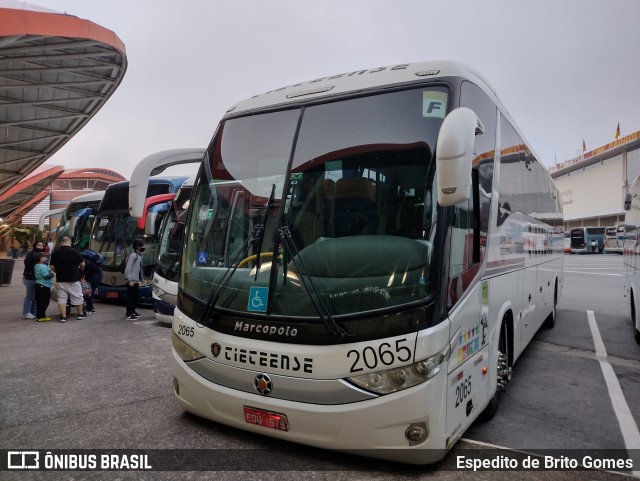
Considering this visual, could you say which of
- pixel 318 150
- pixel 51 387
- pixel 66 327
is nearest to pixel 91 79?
pixel 66 327

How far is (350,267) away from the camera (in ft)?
10.7

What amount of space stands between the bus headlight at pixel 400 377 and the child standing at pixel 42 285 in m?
9.35

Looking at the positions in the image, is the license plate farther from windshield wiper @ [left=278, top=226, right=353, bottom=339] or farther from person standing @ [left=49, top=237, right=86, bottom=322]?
person standing @ [left=49, top=237, right=86, bottom=322]

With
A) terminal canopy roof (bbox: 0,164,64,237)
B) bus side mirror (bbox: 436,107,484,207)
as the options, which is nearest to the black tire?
bus side mirror (bbox: 436,107,484,207)

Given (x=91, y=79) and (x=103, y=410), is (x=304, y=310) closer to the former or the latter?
(x=103, y=410)

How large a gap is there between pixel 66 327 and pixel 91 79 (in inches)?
768

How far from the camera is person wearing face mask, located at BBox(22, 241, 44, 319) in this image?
10.3m

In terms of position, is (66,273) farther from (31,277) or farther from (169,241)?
(169,241)

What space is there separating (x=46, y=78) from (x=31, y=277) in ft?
57.4

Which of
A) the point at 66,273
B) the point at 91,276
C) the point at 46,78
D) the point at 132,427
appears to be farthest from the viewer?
the point at 46,78

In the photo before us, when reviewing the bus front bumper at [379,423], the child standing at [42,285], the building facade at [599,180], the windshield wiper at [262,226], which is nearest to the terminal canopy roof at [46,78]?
the child standing at [42,285]

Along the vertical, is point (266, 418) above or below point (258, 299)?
below

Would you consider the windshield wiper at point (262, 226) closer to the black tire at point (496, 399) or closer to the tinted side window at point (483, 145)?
the tinted side window at point (483, 145)

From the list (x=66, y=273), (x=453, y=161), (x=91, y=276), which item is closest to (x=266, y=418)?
(x=453, y=161)
